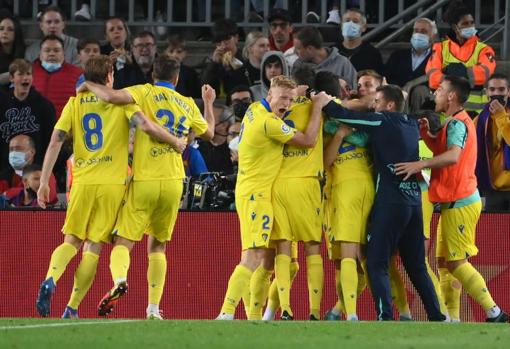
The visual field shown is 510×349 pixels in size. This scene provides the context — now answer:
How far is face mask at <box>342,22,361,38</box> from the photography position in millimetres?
20078

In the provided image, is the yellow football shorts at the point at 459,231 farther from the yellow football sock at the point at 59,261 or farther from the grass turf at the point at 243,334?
the yellow football sock at the point at 59,261

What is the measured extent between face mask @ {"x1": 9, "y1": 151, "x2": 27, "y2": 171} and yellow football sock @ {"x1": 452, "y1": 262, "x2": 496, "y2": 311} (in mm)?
5354

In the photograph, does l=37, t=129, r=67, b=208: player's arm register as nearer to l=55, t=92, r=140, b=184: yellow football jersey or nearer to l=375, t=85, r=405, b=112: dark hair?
l=55, t=92, r=140, b=184: yellow football jersey

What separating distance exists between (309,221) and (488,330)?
2.67 m

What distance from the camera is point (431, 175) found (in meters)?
15.9

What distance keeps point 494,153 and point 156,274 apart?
4440 mm

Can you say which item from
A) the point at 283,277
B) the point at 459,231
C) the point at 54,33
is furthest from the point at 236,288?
the point at 54,33

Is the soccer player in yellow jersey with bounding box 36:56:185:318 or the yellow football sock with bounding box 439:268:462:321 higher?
the soccer player in yellow jersey with bounding box 36:56:185:318

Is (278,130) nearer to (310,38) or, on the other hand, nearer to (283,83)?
(283,83)

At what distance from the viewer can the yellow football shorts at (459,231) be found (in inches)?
621

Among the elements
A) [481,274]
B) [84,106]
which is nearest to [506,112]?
[481,274]

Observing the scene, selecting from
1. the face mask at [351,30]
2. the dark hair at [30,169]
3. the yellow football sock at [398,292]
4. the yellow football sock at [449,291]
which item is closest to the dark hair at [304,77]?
the yellow football sock at [398,292]

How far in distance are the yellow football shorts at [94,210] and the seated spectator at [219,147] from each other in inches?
129

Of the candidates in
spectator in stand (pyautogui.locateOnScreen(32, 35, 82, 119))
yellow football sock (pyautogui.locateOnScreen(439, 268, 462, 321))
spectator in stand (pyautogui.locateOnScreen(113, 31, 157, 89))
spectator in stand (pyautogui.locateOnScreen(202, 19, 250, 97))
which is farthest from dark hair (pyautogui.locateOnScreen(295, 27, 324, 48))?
yellow football sock (pyautogui.locateOnScreen(439, 268, 462, 321))
